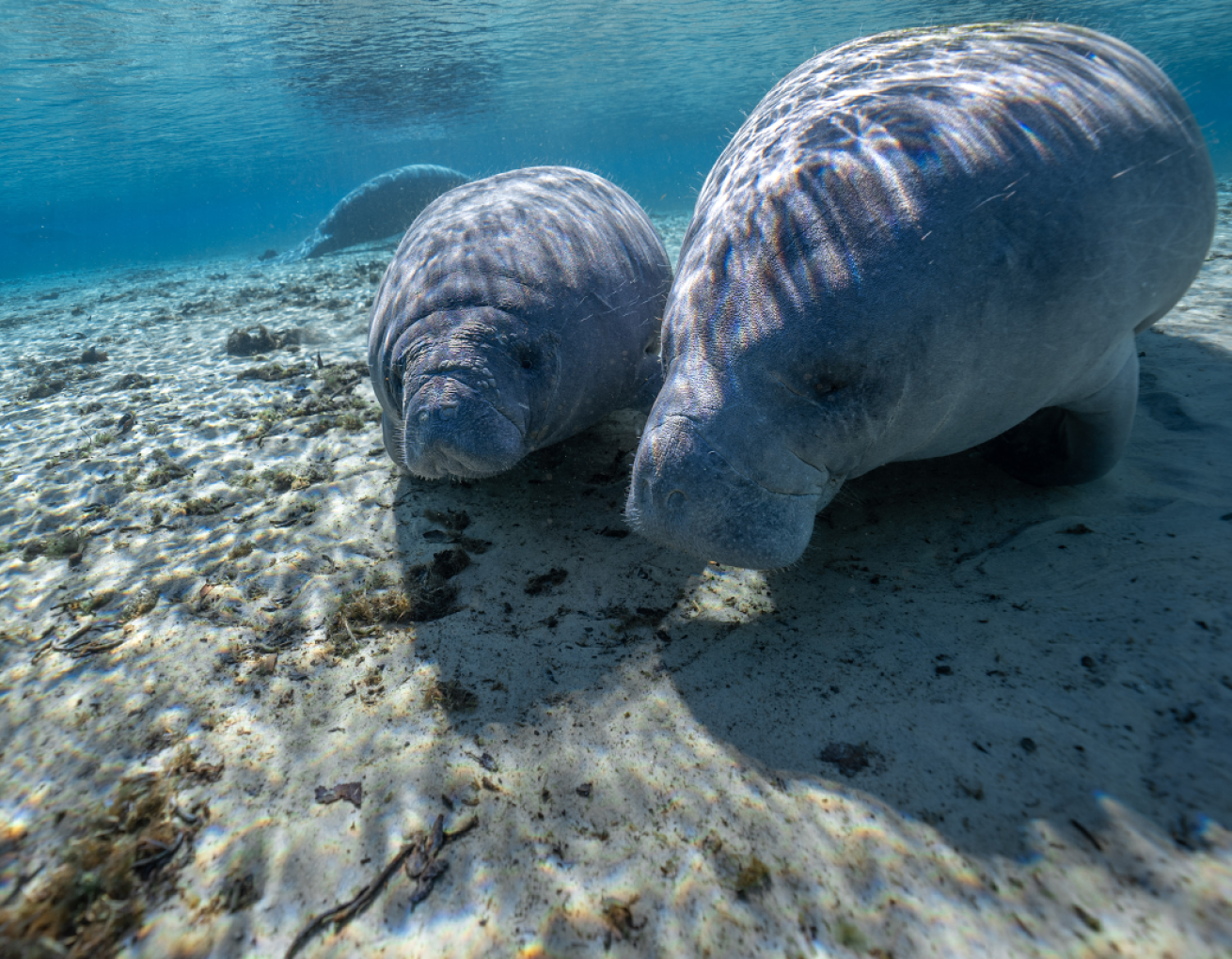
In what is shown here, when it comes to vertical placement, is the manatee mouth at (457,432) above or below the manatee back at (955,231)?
below

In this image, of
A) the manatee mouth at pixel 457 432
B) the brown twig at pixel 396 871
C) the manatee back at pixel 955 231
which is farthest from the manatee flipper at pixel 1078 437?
the brown twig at pixel 396 871

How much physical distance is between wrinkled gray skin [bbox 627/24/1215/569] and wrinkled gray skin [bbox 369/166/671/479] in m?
0.93

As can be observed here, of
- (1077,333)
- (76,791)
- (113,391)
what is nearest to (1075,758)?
(1077,333)

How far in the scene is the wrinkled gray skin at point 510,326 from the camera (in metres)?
2.93

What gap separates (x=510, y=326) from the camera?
317 cm

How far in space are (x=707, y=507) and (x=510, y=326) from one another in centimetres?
167

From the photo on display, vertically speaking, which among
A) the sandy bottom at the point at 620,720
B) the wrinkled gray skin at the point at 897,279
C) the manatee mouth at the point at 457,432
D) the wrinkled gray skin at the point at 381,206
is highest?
the wrinkled gray skin at the point at 897,279

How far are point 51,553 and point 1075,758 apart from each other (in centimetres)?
545

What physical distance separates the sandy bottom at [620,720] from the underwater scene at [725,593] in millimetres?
14

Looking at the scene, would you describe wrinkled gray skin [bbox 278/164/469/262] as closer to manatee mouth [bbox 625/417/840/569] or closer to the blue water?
the blue water

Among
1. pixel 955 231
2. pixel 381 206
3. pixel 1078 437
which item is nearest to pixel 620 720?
pixel 955 231

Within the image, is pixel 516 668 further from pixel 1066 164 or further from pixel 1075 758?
pixel 1066 164

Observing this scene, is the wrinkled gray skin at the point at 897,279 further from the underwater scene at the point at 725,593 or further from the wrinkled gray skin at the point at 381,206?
the wrinkled gray skin at the point at 381,206

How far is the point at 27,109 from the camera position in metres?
29.4
